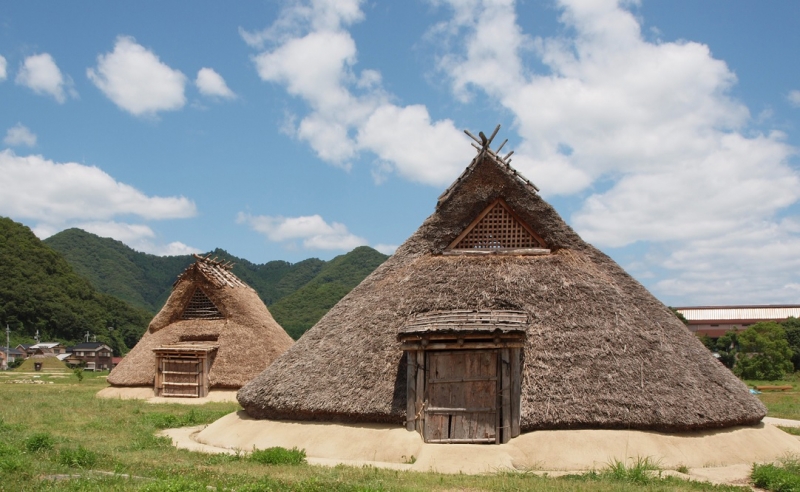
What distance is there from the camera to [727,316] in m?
64.0

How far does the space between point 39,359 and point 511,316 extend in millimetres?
54905

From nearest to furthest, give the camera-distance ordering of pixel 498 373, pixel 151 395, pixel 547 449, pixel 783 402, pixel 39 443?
pixel 39 443 → pixel 547 449 → pixel 498 373 → pixel 151 395 → pixel 783 402

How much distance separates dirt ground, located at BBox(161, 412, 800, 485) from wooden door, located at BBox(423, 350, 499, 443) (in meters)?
0.56

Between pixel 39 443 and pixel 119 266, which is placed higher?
pixel 119 266

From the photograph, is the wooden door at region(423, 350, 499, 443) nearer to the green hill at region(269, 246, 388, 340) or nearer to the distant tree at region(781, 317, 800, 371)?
the green hill at region(269, 246, 388, 340)

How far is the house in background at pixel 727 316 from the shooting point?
62719 millimetres

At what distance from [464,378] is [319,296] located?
52.7m

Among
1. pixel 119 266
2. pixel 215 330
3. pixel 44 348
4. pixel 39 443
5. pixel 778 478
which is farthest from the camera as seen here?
pixel 119 266

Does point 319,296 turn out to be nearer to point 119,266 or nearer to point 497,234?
point 497,234

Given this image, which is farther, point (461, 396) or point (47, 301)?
point (47, 301)

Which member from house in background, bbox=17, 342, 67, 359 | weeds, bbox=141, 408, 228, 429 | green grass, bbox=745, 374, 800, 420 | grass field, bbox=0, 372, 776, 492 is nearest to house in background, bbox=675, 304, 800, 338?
green grass, bbox=745, 374, 800, 420

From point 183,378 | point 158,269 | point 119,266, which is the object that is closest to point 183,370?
point 183,378

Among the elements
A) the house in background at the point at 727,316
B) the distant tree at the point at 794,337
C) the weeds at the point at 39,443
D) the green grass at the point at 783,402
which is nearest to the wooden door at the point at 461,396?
the weeds at the point at 39,443

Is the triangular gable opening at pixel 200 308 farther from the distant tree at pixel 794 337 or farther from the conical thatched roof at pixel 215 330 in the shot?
the distant tree at pixel 794 337
